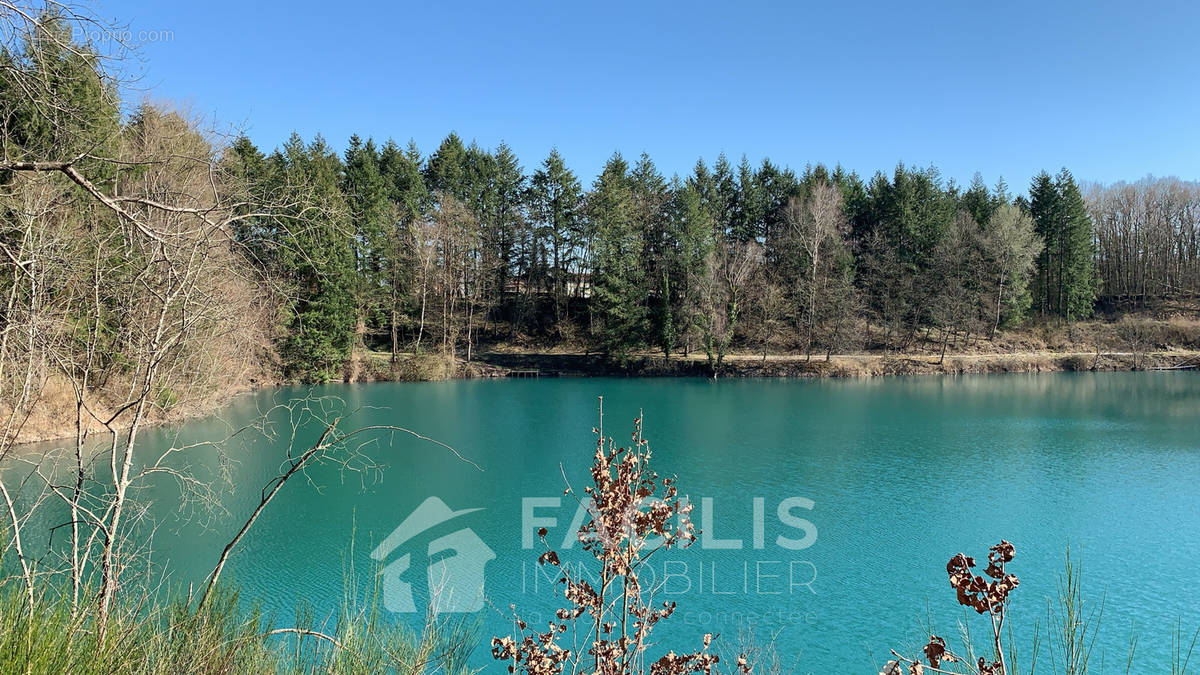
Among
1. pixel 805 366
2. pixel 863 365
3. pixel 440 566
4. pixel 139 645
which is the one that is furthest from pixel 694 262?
pixel 139 645

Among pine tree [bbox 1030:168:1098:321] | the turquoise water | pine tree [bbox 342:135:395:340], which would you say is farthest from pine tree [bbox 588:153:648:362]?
pine tree [bbox 1030:168:1098:321]

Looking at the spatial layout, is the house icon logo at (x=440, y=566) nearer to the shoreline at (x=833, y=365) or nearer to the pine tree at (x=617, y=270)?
the shoreline at (x=833, y=365)

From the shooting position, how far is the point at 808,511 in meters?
11.2

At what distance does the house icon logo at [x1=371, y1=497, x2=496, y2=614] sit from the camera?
7.46 m

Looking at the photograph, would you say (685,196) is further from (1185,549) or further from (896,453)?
(1185,549)

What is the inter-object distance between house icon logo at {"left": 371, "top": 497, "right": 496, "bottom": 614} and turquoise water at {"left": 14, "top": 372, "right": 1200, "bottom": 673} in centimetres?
12

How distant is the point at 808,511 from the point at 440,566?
607 cm

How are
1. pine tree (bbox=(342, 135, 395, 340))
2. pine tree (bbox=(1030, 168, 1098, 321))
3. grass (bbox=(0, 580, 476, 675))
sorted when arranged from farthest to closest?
pine tree (bbox=(1030, 168, 1098, 321)) < pine tree (bbox=(342, 135, 395, 340)) < grass (bbox=(0, 580, 476, 675))

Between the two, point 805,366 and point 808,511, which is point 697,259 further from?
point 808,511

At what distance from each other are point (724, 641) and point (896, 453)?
10.7m

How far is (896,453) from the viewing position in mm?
15797

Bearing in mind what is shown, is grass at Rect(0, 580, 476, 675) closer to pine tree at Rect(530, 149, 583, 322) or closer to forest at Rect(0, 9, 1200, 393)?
forest at Rect(0, 9, 1200, 393)

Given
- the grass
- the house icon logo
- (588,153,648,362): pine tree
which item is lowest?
the house icon logo

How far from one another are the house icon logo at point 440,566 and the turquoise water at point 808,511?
0.12 metres
